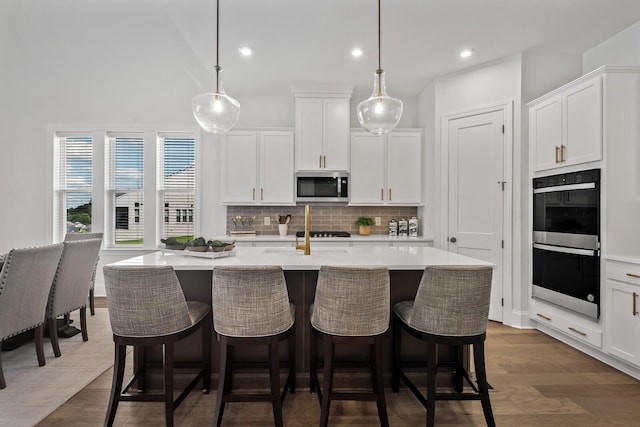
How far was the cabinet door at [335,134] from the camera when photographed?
4359 mm

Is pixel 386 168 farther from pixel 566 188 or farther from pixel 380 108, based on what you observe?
pixel 380 108

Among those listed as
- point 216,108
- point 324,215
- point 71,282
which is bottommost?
point 71,282

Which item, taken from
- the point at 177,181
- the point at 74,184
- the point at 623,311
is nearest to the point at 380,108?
the point at 623,311

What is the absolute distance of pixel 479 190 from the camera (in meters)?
3.75

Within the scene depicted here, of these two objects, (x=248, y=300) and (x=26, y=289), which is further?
(x=26, y=289)

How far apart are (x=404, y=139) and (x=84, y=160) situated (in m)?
4.58

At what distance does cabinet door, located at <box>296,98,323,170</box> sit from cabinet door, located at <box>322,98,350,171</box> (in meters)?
0.07

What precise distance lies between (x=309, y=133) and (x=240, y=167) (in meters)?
1.04

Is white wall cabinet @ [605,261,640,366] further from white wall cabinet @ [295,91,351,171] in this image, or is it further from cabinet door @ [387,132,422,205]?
white wall cabinet @ [295,91,351,171]

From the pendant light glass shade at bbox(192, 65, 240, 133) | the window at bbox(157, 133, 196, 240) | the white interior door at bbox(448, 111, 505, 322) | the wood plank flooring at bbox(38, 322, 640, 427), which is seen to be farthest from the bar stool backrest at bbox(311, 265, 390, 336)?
the window at bbox(157, 133, 196, 240)

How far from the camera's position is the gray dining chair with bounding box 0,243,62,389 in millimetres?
2287

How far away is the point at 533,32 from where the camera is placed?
123 inches

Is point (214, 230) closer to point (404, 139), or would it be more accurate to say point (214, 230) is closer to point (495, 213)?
point (404, 139)

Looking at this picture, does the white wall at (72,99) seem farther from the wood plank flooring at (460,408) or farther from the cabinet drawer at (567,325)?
the cabinet drawer at (567,325)
